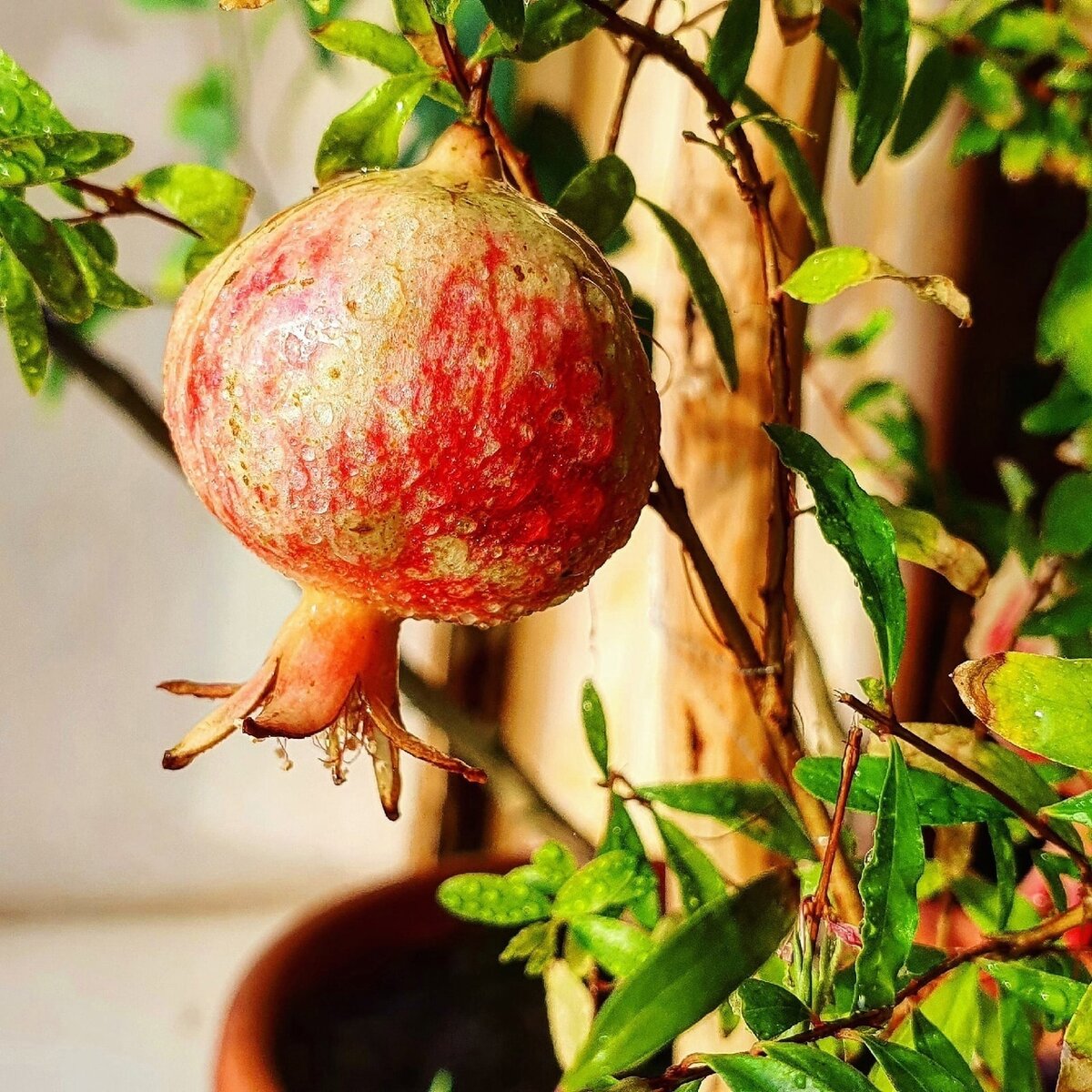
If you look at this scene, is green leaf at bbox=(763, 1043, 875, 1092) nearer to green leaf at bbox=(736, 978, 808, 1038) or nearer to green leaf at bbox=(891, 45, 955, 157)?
green leaf at bbox=(736, 978, 808, 1038)

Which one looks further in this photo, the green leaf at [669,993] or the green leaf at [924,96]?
the green leaf at [924,96]

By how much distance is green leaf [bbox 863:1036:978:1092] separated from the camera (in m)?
0.24

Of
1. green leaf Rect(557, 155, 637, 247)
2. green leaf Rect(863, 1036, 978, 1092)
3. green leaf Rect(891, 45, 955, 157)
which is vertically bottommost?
green leaf Rect(863, 1036, 978, 1092)

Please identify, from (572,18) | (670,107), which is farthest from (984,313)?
(572,18)

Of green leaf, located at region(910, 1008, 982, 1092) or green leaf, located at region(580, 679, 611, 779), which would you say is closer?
green leaf, located at region(910, 1008, 982, 1092)

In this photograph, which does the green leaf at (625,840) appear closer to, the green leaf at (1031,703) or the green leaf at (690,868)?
the green leaf at (690,868)

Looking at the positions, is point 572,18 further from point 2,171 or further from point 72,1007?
point 72,1007

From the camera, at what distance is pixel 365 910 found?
27.0 inches

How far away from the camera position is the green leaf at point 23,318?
0.94 ft

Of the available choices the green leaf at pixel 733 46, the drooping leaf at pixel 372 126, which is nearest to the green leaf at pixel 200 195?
the drooping leaf at pixel 372 126

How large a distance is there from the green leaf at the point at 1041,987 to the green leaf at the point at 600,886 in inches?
5.1

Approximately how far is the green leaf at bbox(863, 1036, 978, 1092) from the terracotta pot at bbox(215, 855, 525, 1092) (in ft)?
1.21

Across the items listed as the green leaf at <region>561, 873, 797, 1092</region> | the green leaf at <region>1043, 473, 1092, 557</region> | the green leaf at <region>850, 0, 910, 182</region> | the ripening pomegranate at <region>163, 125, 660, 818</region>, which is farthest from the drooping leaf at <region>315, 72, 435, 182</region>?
the green leaf at <region>1043, 473, 1092, 557</region>

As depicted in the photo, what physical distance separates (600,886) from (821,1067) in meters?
0.15
